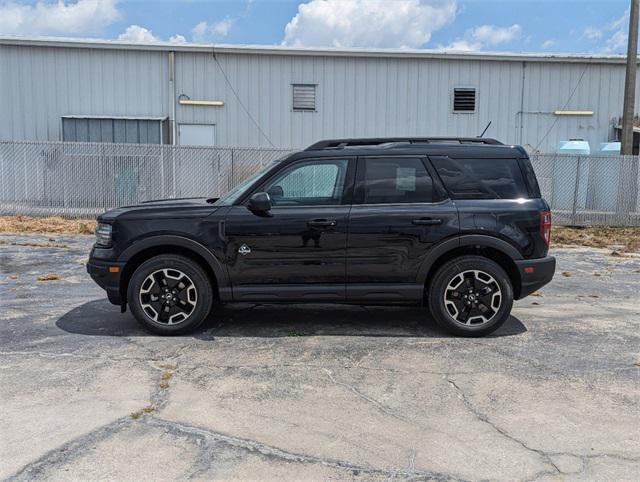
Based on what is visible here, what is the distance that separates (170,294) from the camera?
556 cm

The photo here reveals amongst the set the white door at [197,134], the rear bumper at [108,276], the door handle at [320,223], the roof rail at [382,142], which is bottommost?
the rear bumper at [108,276]

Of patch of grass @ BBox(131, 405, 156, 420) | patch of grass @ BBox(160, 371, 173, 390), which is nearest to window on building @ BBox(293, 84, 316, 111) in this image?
patch of grass @ BBox(160, 371, 173, 390)

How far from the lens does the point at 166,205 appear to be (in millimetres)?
5887

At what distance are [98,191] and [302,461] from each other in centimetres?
1358

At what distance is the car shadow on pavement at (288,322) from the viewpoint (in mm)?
5773

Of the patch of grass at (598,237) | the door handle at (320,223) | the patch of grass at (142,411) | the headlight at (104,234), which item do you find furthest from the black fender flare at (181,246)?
the patch of grass at (598,237)

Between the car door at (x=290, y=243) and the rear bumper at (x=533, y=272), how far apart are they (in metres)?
1.70

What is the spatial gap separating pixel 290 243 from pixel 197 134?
13.4 meters

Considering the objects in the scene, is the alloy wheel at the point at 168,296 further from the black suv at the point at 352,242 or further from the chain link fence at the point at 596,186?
the chain link fence at the point at 596,186

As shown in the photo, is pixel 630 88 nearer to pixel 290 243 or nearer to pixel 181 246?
pixel 290 243

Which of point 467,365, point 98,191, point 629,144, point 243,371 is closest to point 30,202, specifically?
point 98,191

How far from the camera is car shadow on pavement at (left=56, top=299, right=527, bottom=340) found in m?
5.77

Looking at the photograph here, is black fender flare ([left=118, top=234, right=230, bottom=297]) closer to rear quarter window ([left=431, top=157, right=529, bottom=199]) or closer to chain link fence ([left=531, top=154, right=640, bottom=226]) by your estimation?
rear quarter window ([left=431, top=157, right=529, bottom=199])

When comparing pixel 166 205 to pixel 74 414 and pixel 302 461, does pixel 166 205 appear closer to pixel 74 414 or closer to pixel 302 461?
pixel 74 414
